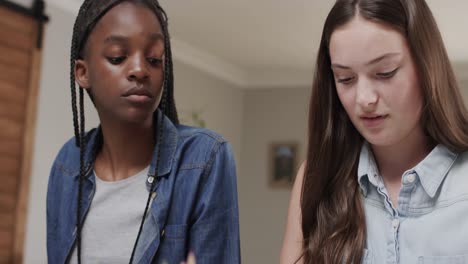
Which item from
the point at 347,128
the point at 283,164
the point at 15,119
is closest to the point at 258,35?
the point at 283,164

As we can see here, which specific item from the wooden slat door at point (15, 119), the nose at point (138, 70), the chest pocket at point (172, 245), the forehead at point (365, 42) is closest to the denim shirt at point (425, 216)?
the forehead at point (365, 42)

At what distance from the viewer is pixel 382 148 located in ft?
3.51

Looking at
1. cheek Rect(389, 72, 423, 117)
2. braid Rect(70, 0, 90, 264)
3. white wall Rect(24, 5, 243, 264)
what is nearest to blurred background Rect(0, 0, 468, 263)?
white wall Rect(24, 5, 243, 264)

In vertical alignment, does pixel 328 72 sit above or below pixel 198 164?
above

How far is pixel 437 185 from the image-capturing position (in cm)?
100

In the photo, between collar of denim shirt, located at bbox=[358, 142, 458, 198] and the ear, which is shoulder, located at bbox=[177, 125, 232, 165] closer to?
the ear

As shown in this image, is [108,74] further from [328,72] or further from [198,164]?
[328,72]

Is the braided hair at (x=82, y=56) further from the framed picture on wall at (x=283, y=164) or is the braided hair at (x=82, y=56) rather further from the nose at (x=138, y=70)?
the framed picture on wall at (x=283, y=164)

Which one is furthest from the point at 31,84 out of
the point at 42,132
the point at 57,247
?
the point at 57,247

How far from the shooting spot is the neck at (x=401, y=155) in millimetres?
1044

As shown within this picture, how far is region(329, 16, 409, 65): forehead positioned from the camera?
93 centimetres

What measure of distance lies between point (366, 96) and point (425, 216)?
9.3 inches

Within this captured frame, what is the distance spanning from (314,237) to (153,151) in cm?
33

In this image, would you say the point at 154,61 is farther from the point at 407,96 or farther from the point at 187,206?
the point at 407,96
